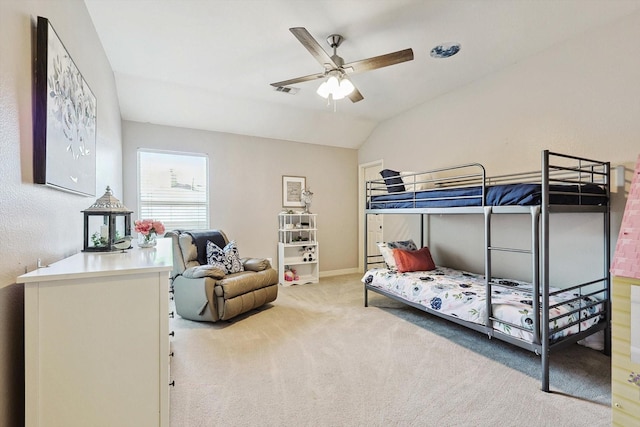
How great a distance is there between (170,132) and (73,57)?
2480 mm

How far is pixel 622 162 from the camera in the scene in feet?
7.98

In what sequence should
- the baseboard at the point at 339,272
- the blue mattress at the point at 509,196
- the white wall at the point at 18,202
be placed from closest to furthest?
the white wall at the point at 18,202
the blue mattress at the point at 509,196
the baseboard at the point at 339,272

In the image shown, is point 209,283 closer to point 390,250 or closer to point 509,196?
point 390,250

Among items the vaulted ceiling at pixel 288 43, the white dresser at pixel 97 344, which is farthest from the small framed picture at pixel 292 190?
the white dresser at pixel 97 344

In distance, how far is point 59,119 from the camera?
1.53 meters

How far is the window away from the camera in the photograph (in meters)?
4.16

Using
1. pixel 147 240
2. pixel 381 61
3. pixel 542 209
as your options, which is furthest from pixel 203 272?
pixel 542 209

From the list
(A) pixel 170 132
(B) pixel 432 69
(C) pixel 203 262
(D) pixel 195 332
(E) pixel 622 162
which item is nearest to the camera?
(E) pixel 622 162

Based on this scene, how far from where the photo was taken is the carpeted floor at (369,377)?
5.58 ft

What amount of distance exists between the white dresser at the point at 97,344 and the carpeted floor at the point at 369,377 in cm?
58

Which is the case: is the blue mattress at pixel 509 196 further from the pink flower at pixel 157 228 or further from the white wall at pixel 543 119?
the pink flower at pixel 157 228

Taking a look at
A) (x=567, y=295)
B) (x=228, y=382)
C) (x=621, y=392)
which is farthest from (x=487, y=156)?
(x=228, y=382)

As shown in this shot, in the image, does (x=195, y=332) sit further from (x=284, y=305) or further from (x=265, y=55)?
(x=265, y=55)

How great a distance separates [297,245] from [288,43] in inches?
120
